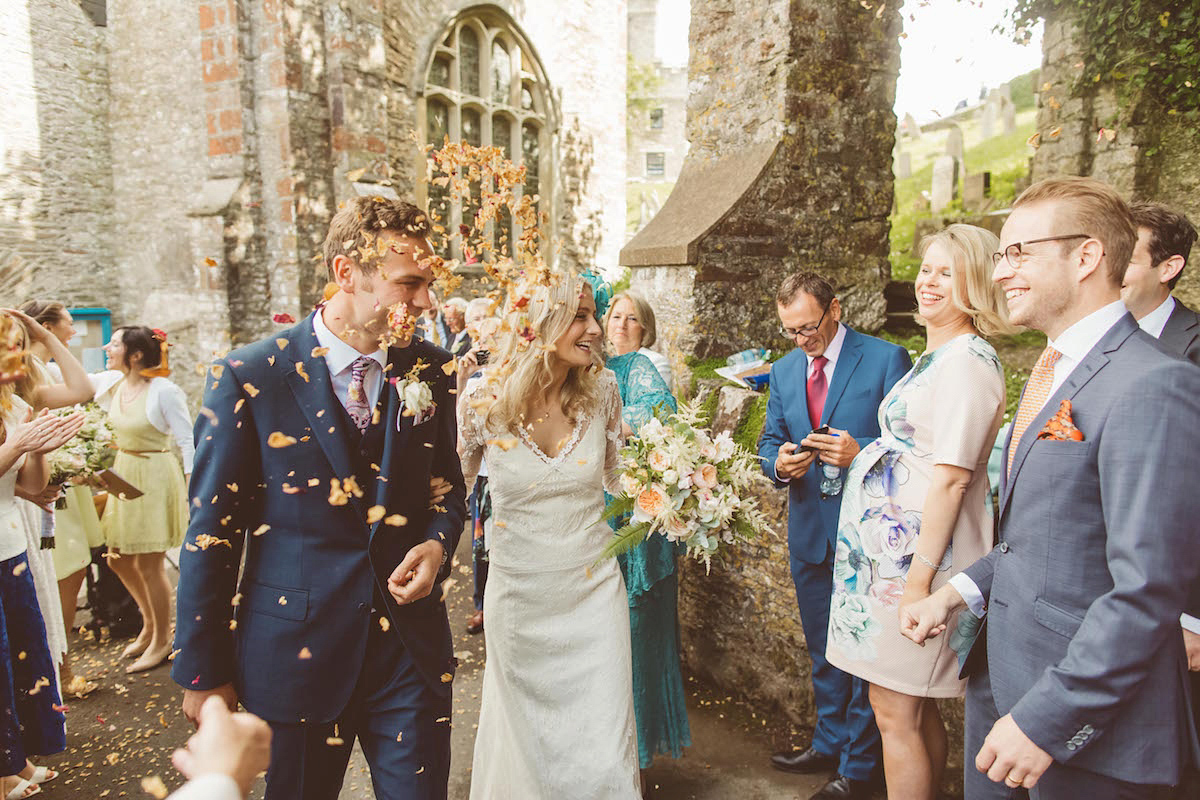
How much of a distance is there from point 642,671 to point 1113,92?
371 inches

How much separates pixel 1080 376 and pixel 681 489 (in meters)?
1.52

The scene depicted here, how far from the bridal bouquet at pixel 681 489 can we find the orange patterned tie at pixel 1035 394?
1169 millimetres

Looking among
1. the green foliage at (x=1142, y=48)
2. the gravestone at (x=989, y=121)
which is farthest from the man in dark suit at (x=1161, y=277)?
the gravestone at (x=989, y=121)

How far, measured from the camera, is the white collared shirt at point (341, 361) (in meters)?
2.44

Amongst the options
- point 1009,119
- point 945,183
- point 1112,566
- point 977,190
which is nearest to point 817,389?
point 1112,566

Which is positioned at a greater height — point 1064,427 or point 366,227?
point 366,227

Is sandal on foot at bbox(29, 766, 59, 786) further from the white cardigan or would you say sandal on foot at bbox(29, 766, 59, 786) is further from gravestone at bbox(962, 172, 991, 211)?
gravestone at bbox(962, 172, 991, 211)

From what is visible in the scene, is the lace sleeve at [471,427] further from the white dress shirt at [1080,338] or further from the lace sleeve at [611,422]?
the white dress shirt at [1080,338]

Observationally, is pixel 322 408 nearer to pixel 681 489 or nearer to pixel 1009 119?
pixel 681 489

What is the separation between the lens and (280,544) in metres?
2.34

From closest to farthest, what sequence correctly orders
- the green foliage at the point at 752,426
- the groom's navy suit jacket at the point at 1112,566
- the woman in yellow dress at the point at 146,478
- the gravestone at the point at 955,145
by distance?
the groom's navy suit jacket at the point at 1112,566 < the green foliage at the point at 752,426 < the woman in yellow dress at the point at 146,478 < the gravestone at the point at 955,145

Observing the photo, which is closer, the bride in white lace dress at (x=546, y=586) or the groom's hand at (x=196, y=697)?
the groom's hand at (x=196, y=697)

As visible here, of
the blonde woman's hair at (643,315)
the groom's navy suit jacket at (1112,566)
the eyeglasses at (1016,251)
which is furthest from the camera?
the blonde woman's hair at (643,315)

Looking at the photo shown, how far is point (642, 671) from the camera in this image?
11.9 ft
